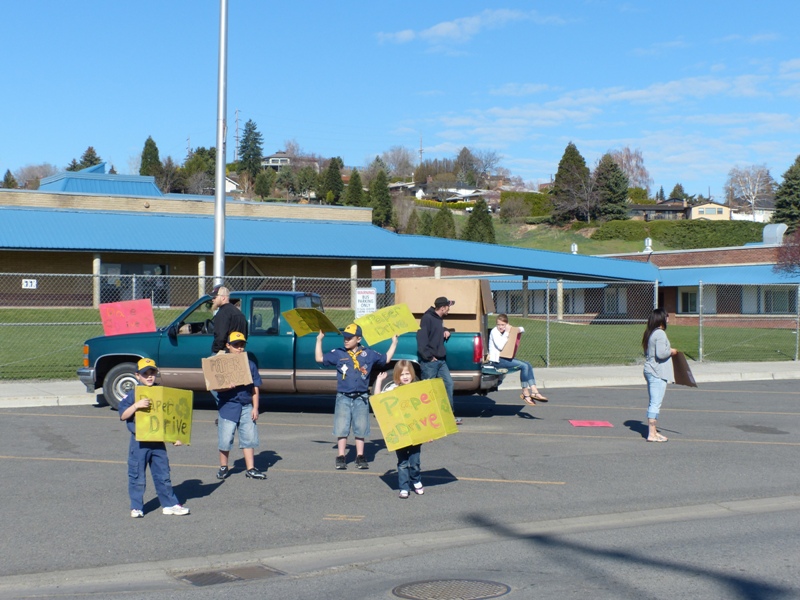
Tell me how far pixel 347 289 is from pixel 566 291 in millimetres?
17590

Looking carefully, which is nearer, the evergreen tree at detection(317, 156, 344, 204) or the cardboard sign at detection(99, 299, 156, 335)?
the cardboard sign at detection(99, 299, 156, 335)

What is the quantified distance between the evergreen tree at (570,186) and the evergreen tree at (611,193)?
136 cm

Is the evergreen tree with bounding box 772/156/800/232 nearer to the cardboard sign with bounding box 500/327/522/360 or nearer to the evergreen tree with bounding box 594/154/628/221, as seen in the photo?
the evergreen tree with bounding box 594/154/628/221

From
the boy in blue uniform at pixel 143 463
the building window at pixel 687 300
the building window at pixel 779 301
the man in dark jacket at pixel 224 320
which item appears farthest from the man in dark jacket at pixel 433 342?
the building window at pixel 687 300

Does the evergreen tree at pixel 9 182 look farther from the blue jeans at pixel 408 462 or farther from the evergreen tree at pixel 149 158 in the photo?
the blue jeans at pixel 408 462

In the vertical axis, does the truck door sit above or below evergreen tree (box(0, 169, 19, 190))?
below

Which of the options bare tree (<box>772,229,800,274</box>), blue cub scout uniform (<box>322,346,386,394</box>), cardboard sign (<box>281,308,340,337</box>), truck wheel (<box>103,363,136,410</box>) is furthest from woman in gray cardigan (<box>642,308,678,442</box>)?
bare tree (<box>772,229,800,274</box>)

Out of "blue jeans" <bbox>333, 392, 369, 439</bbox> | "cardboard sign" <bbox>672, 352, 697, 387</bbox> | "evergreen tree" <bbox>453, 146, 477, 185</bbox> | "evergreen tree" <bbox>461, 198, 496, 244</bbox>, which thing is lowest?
"blue jeans" <bbox>333, 392, 369, 439</bbox>

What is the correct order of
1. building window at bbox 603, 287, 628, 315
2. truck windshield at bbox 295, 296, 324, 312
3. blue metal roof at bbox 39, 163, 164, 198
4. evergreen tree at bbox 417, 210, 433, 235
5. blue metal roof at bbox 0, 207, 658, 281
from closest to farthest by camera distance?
truck windshield at bbox 295, 296, 324, 312
blue metal roof at bbox 0, 207, 658, 281
blue metal roof at bbox 39, 163, 164, 198
building window at bbox 603, 287, 628, 315
evergreen tree at bbox 417, 210, 433, 235

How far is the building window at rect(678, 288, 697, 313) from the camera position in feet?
177

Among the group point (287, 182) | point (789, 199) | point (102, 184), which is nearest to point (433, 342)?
point (102, 184)

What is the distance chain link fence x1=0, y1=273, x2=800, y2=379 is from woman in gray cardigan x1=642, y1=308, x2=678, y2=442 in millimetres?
8422

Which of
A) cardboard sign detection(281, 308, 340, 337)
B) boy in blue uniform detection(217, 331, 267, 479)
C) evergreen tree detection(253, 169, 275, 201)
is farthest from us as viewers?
evergreen tree detection(253, 169, 275, 201)

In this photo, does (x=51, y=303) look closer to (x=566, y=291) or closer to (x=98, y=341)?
(x=98, y=341)
